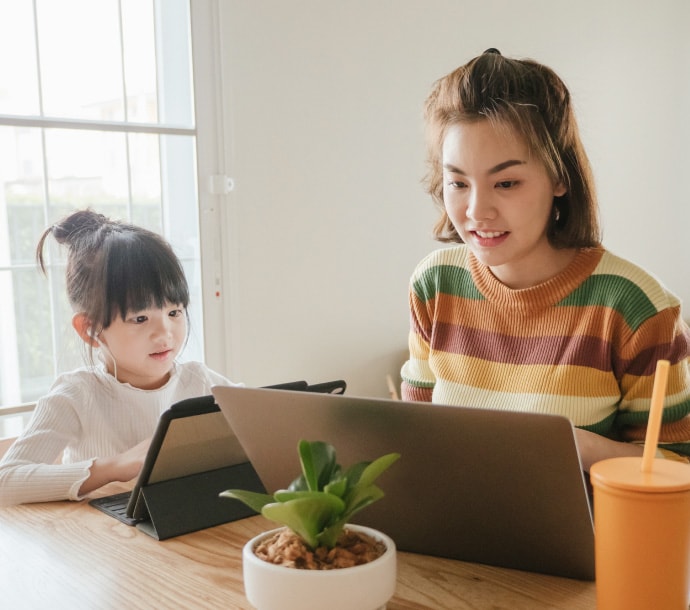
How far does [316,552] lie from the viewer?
0.70 m

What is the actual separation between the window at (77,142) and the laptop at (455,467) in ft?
5.01

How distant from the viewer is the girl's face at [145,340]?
4.51 ft

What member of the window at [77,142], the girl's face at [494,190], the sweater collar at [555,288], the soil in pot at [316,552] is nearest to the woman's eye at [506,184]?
the girl's face at [494,190]

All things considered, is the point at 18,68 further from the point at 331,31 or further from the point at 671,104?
the point at 671,104

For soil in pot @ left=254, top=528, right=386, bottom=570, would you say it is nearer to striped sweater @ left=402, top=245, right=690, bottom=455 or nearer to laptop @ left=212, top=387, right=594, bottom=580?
laptop @ left=212, top=387, right=594, bottom=580

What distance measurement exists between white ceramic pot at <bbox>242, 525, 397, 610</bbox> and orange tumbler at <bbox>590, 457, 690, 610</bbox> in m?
0.19

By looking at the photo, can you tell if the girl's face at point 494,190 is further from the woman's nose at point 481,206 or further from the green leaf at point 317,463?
the green leaf at point 317,463

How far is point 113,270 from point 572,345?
2.52ft

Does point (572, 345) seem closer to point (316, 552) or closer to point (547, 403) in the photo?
point (547, 403)

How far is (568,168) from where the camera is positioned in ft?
4.00

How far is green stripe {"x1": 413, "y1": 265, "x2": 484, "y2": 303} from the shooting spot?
135 cm

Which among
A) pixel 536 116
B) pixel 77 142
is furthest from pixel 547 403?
pixel 77 142

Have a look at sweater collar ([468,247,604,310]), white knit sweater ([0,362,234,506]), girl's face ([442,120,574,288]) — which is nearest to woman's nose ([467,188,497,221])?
girl's face ([442,120,574,288])

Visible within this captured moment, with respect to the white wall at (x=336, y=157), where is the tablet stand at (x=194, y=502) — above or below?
below
